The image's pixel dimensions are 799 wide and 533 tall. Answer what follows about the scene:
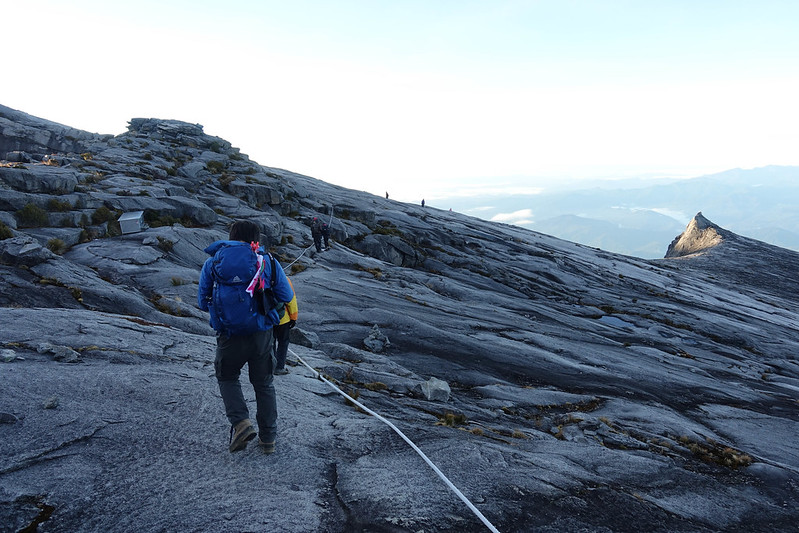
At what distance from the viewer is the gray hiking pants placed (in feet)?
19.5

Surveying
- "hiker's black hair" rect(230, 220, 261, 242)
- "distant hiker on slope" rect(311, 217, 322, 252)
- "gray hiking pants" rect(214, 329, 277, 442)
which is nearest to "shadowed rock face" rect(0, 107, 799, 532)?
"gray hiking pants" rect(214, 329, 277, 442)

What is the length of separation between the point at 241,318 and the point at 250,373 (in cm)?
96

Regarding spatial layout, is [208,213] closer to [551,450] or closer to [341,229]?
[341,229]

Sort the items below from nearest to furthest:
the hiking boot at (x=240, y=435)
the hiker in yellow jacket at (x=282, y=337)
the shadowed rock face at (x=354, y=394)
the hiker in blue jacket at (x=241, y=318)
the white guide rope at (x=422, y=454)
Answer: the white guide rope at (x=422, y=454), the shadowed rock face at (x=354, y=394), the hiker in blue jacket at (x=241, y=318), the hiking boot at (x=240, y=435), the hiker in yellow jacket at (x=282, y=337)

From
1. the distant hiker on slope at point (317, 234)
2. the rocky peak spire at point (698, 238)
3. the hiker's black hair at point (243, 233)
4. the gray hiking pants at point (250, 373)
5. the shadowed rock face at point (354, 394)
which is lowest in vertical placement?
the shadowed rock face at point (354, 394)

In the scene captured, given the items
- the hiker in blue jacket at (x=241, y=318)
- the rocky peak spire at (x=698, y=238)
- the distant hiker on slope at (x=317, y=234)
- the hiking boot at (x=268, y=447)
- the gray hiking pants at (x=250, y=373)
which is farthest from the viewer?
the rocky peak spire at (x=698, y=238)

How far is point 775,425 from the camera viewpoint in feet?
48.8

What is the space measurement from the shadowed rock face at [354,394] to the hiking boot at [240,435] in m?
0.19

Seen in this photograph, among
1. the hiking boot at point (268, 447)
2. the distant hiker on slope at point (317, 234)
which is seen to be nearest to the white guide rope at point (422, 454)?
the hiking boot at point (268, 447)

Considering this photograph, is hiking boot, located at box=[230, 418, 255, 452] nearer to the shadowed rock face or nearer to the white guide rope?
the shadowed rock face

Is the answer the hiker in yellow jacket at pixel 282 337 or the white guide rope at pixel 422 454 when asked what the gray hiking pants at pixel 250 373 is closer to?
the white guide rope at pixel 422 454

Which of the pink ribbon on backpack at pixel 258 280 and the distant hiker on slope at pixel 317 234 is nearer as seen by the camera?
the pink ribbon on backpack at pixel 258 280

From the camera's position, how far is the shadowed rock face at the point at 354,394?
556cm

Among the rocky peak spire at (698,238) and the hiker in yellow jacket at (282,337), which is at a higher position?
the rocky peak spire at (698,238)
